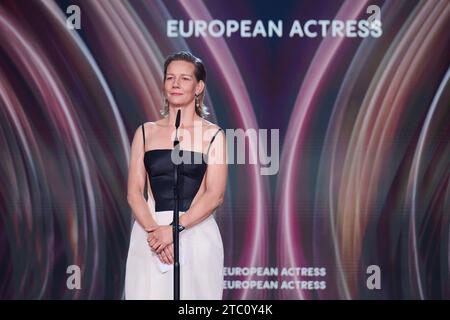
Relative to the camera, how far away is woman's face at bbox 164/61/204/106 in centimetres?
448

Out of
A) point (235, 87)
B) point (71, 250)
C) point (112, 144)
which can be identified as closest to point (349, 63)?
point (235, 87)

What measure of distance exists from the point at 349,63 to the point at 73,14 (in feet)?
5.90

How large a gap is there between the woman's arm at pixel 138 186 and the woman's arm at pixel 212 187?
21 cm

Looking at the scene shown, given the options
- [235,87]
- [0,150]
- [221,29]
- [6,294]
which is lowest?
[6,294]

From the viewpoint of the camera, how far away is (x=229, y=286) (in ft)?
16.6

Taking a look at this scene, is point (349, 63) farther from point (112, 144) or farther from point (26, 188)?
point (26, 188)

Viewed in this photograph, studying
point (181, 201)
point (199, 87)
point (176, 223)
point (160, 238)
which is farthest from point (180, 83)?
point (176, 223)

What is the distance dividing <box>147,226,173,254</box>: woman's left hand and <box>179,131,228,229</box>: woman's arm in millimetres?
92

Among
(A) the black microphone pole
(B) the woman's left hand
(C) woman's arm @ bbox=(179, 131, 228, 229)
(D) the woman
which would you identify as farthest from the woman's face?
(B) the woman's left hand

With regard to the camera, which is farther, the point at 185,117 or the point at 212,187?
the point at 185,117

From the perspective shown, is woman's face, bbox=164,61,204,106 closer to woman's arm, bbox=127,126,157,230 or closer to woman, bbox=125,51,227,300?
woman, bbox=125,51,227,300

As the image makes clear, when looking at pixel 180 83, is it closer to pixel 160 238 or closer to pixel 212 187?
pixel 212 187

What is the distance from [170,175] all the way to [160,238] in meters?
0.35

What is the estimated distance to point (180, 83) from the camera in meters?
4.48
